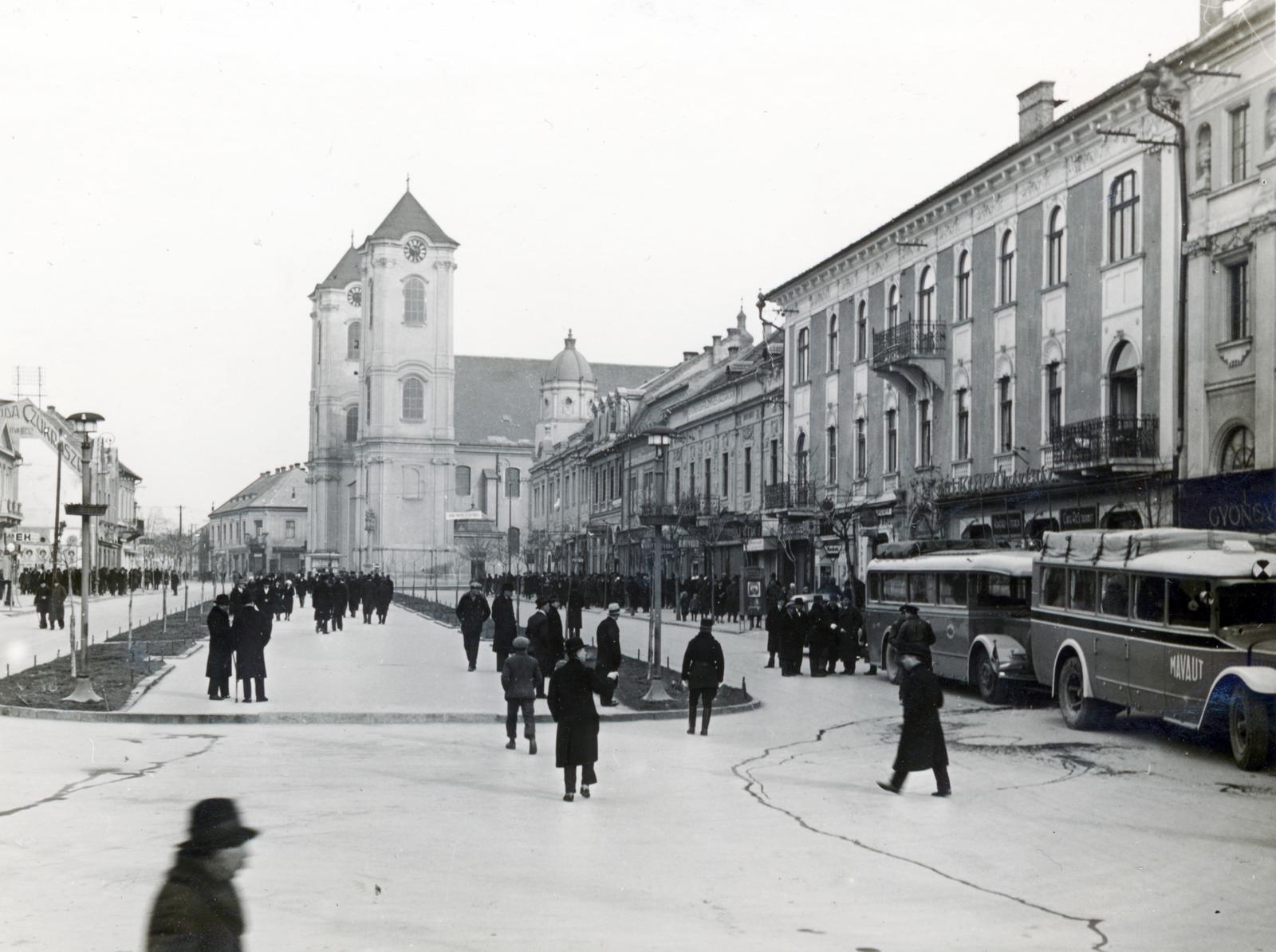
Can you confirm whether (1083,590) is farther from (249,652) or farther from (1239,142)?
(1239,142)

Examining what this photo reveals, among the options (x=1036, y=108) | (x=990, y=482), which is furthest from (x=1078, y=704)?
(x=1036, y=108)

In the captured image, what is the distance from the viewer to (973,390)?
3888cm

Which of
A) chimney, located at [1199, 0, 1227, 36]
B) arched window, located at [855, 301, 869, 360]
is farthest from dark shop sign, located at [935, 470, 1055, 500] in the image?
chimney, located at [1199, 0, 1227, 36]

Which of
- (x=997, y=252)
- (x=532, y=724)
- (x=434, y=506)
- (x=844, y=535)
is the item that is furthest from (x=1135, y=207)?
(x=434, y=506)

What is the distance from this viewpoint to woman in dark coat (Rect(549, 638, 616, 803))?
1323cm

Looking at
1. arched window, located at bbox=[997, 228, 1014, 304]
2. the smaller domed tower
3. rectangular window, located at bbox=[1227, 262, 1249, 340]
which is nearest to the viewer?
rectangular window, located at bbox=[1227, 262, 1249, 340]

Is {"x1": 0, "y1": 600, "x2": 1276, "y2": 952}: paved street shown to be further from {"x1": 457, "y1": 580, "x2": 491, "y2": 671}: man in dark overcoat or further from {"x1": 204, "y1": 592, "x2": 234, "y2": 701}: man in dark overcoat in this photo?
{"x1": 457, "y1": 580, "x2": 491, "y2": 671}: man in dark overcoat

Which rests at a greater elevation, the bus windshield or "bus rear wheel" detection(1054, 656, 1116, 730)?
the bus windshield

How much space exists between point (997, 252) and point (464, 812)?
93.0 feet

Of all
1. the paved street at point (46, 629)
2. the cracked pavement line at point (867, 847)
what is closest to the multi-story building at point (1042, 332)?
the cracked pavement line at point (867, 847)

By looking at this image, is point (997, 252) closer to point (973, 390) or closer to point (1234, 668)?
point (973, 390)

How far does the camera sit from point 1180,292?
1167 inches

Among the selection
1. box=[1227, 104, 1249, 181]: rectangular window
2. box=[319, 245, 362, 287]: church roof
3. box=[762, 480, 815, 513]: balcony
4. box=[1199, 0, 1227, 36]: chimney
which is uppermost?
box=[319, 245, 362, 287]: church roof

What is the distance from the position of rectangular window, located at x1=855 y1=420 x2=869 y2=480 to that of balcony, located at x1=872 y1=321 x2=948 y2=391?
13.6 feet
